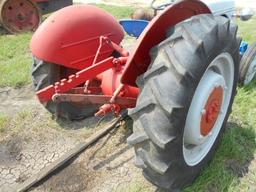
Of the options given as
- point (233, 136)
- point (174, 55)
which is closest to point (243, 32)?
point (233, 136)

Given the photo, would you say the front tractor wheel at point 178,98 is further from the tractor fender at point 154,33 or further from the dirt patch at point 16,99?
the dirt patch at point 16,99

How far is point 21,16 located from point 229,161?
19.2 ft

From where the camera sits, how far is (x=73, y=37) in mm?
2906

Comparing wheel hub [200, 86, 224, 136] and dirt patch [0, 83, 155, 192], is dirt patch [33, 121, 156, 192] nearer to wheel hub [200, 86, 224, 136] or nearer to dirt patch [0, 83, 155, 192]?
dirt patch [0, 83, 155, 192]

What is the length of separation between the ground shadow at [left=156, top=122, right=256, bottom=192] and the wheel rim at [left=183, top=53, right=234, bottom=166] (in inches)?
6.7

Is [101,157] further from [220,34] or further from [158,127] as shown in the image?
[220,34]

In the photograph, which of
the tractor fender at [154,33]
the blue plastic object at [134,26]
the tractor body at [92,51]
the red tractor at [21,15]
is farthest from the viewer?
the red tractor at [21,15]

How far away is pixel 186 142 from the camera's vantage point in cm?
240

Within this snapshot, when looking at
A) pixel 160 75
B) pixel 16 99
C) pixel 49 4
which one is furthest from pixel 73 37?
pixel 49 4

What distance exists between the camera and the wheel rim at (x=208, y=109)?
2.25m

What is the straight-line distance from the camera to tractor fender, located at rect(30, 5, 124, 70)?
285cm

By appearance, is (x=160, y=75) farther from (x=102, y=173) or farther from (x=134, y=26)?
(x=134, y=26)

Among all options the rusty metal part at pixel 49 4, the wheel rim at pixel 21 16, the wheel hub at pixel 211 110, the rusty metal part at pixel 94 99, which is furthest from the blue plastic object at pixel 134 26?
the rusty metal part at pixel 49 4

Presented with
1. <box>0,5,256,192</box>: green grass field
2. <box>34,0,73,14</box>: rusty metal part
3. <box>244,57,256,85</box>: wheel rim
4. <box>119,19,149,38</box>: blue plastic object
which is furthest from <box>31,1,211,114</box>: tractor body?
<box>34,0,73,14</box>: rusty metal part
